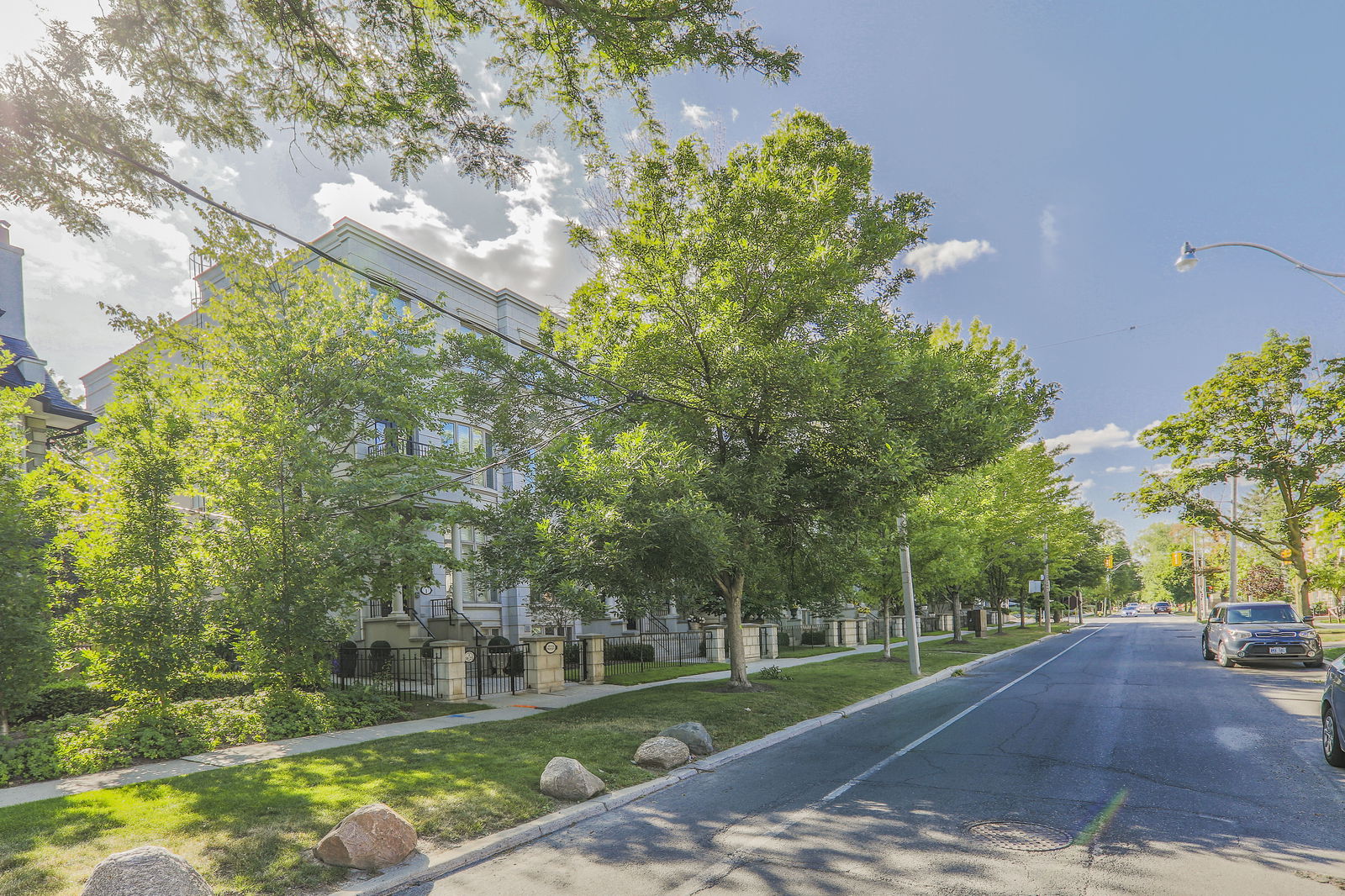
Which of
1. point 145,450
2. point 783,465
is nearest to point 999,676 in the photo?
point 783,465

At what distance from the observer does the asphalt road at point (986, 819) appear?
5402 millimetres

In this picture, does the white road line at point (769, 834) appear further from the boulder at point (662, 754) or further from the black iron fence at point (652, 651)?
the black iron fence at point (652, 651)

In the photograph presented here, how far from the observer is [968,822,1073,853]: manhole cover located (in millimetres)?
6027

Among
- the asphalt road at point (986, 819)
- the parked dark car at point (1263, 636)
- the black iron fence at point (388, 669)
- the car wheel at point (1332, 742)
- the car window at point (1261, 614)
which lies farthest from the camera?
the car window at point (1261, 614)

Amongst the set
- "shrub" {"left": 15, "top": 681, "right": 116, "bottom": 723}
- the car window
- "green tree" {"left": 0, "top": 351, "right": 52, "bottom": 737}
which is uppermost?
"green tree" {"left": 0, "top": 351, "right": 52, "bottom": 737}

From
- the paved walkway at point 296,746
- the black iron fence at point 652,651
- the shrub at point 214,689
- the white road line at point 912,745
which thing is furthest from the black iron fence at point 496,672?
the white road line at point 912,745

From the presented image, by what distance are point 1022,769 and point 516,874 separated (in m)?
6.36

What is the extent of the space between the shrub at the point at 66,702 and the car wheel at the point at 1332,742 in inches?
699

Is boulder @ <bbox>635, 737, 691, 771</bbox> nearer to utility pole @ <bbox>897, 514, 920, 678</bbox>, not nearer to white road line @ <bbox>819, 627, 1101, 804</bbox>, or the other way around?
white road line @ <bbox>819, 627, 1101, 804</bbox>

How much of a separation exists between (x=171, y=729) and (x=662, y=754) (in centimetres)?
699

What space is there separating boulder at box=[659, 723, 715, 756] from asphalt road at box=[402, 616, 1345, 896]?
627 mm

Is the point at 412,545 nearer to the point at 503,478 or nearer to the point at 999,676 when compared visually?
the point at 503,478

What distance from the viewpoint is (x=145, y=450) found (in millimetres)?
10102

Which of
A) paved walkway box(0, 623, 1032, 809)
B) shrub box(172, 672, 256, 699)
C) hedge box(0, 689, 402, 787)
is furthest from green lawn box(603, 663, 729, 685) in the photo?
shrub box(172, 672, 256, 699)
